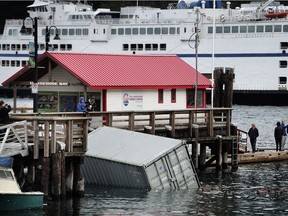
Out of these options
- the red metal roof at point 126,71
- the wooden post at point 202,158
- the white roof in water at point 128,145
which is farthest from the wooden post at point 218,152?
the white roof in water at point 128,145

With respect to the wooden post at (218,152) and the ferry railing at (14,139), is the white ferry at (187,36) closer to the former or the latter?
the wooden post at (218,152)

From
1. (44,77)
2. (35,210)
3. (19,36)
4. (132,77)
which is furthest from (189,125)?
(19,36)

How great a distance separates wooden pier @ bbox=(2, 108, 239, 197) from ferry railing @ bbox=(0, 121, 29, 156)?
0.21 m

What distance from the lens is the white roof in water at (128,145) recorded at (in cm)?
3048

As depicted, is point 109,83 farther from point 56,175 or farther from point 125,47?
point 125,47

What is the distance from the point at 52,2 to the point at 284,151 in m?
77.9

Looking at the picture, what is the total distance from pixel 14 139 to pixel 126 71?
10.1 m

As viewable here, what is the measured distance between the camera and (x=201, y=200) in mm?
30000

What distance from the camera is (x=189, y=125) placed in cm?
3691

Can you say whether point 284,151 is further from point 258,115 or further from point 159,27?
point 159,27

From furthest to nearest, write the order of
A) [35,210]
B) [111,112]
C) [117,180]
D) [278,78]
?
[278,78], [111,112], [117,180], [35,210]

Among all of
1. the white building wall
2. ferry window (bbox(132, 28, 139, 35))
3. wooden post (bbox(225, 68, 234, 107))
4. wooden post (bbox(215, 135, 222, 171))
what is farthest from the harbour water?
ferry window (bbox(132, 28, 139, 35))

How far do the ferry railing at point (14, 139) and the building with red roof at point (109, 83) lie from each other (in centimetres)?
690

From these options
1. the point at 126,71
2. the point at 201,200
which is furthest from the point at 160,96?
the point at 201,200
